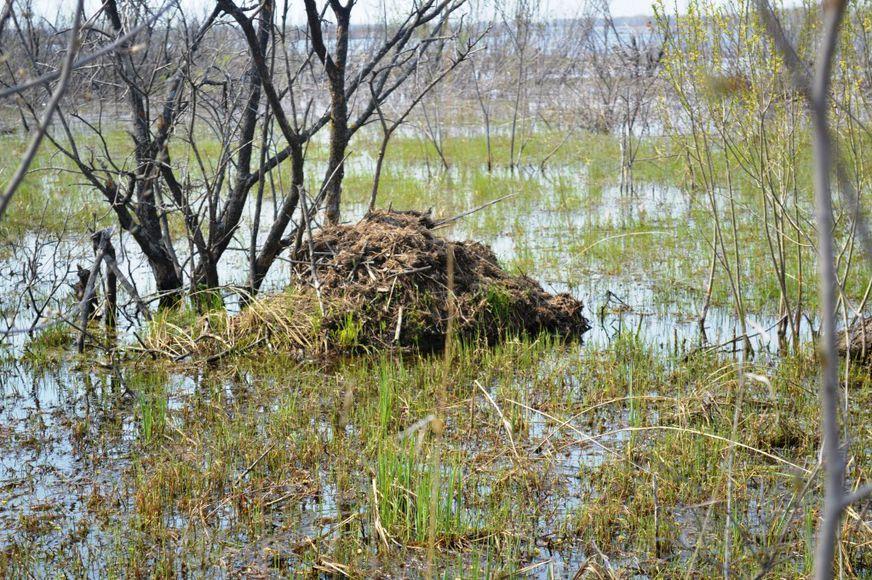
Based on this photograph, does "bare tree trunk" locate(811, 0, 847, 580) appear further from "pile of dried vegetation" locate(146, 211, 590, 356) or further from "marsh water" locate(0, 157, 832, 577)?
"pile of dried vegetation" locate(146, 211, 590, 356)

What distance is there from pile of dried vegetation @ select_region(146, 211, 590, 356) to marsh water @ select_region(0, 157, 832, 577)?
0.47 m

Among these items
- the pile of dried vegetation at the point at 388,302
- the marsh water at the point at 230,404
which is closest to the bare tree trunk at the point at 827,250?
the marsh water at the point at 230,404

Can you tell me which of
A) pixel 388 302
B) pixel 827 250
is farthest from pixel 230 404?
pixel 827 250

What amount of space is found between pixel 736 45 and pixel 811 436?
9.15 ft

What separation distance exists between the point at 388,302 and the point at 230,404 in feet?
5.70

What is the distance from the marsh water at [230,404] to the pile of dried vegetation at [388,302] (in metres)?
0.47

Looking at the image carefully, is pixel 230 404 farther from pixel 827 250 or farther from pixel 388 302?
pixel 827 250

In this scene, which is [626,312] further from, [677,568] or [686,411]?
[677,568]

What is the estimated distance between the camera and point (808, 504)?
159 inches

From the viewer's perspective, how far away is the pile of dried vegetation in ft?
23.1

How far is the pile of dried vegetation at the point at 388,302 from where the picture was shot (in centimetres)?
705

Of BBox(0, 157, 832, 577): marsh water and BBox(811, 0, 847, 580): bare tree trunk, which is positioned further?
BBox(0, 157, 832, 577): marsh water

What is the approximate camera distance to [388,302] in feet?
23.5

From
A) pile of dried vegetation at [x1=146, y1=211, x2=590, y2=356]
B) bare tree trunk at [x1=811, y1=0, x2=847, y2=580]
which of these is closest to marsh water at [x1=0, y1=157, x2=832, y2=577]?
pile of dried vegetation at [x1=146, y1=211, x2=590, y2=356]
